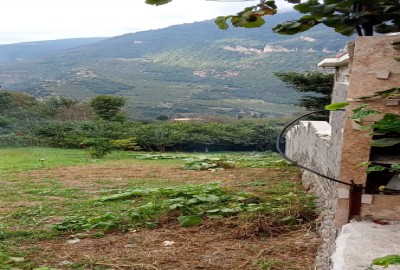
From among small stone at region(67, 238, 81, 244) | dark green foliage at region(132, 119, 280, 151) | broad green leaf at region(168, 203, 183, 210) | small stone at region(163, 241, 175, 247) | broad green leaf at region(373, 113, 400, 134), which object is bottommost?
dark green foliage at region(132, 119, 280, 151)

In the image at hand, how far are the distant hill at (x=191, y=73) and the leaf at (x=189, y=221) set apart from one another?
130 ft

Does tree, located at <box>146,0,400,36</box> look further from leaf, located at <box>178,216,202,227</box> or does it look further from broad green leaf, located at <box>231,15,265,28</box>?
leaf, located at <box>178,216,202,227</box>

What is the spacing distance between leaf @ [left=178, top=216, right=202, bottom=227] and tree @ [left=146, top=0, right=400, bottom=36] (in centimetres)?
253

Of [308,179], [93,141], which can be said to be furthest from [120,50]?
[308,179]

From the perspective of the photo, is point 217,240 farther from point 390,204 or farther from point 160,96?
point 160,96

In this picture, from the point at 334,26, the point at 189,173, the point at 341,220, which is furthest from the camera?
the point at 189,173

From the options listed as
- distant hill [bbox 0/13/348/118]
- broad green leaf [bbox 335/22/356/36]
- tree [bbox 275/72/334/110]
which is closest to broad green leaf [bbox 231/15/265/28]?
broad green leaf [bbox 335/22/356/36]

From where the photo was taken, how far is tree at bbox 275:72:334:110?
18828mm

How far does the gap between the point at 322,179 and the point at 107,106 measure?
2647cm

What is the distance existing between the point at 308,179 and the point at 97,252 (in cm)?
341

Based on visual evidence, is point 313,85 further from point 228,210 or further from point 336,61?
point 228,210

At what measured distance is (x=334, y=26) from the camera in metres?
2.24

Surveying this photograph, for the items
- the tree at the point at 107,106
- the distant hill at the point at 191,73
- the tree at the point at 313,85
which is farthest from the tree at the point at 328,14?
the distant hill at the point at 191,73

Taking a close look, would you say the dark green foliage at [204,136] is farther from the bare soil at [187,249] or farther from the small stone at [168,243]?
the small stone at [168,243]
